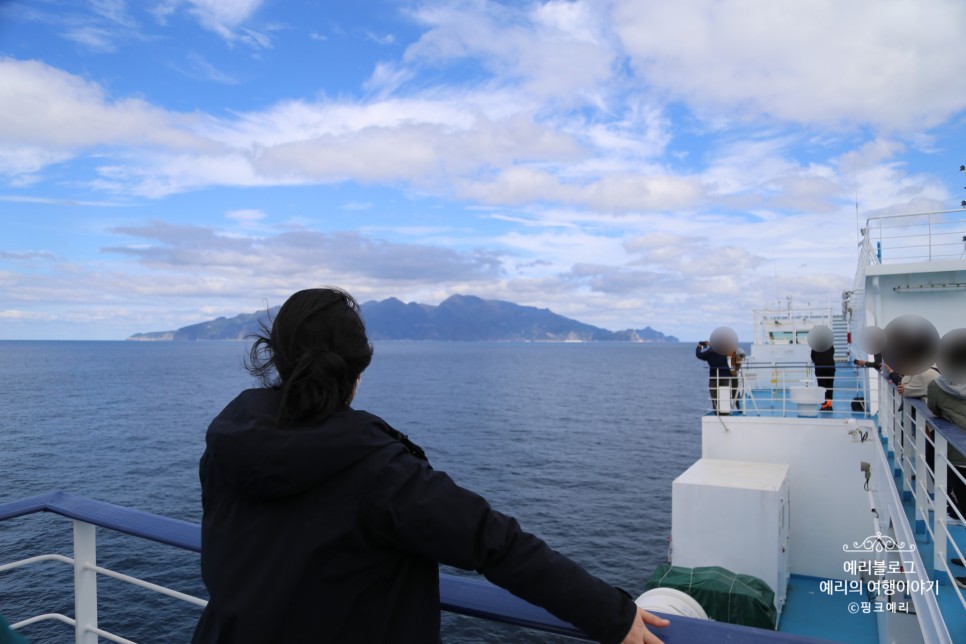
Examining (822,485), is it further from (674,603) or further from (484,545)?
(484,545)

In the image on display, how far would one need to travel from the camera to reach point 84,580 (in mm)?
2633

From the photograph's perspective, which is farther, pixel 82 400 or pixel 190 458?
pixel 82 400

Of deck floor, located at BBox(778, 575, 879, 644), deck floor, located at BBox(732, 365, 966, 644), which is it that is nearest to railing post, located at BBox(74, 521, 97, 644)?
deck floor, located at BBox(732, 365, 966, 644)

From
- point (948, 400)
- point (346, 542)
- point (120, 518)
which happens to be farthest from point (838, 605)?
point (346, 542)

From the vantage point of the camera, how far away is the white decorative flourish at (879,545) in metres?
6.52

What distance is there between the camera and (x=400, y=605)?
1.45 meters

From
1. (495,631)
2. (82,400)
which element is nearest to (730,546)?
(495,631)

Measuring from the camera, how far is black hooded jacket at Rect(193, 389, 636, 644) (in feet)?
4.33

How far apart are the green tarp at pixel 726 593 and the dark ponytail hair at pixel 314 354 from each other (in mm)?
9332

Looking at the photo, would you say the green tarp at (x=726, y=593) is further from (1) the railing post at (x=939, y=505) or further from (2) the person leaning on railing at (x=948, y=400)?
(2) the person leaning on railing at (x=948, y=400)

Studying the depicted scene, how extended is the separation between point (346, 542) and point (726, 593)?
9.61 meters

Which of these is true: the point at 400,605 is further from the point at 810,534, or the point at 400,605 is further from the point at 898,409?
the point at 810,534

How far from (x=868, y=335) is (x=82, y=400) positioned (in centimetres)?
6614

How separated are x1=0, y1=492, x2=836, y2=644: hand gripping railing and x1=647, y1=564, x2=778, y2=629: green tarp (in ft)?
28.8
